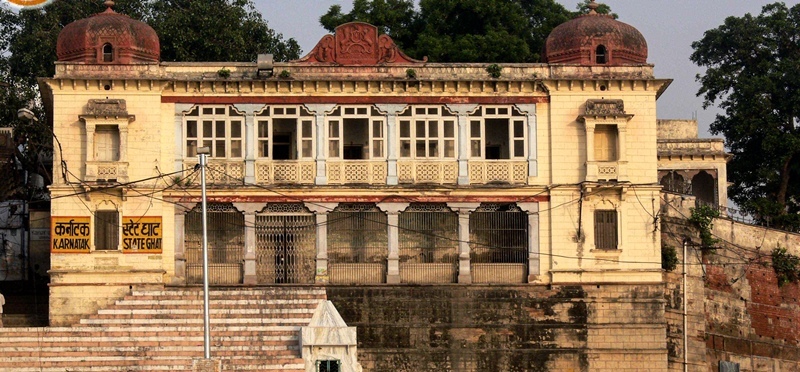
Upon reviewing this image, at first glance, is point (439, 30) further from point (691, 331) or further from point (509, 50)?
point (691, 331)

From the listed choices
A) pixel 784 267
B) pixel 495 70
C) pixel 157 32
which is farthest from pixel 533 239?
pixel 157 32

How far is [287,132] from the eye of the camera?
42.9m

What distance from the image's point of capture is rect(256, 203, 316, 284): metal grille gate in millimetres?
41594

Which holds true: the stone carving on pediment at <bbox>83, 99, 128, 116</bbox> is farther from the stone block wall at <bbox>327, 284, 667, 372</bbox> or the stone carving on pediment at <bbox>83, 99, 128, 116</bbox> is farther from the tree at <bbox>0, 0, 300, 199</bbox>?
the tree at <bbox>0, 0, 300, 199</bbox>

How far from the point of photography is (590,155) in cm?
4144

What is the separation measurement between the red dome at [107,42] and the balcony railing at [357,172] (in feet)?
19.7

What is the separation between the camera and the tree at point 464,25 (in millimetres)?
54156

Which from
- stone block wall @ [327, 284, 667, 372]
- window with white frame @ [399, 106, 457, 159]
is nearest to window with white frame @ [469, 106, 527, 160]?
window with white frame @ [399, 106, 457, 159]

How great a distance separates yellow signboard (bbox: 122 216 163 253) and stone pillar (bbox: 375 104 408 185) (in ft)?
21.4

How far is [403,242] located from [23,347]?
11071 millimetres

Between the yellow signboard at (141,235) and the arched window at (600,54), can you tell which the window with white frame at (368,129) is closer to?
the yellow signboard at (141,235)

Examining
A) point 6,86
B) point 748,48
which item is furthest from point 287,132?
point 748,48

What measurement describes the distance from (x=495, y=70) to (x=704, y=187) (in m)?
13.2

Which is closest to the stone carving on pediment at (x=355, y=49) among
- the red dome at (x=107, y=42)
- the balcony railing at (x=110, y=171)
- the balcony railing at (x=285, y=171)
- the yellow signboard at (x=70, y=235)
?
the balcony railing at (x=285, y=171)
